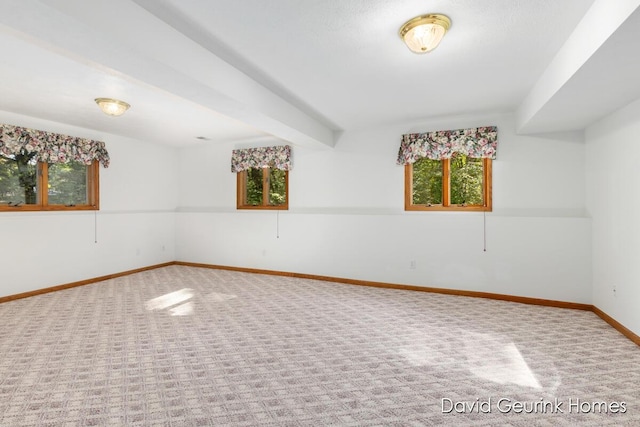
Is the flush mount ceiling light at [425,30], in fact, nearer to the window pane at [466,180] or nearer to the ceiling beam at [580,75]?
the ceiling beam at [580,75]

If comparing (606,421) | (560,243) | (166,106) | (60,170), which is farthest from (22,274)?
(560,243)

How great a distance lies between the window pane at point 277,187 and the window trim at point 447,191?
2092 millimetres

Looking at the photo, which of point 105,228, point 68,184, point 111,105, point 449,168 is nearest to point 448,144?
point 449,168

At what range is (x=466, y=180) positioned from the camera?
455 centimetres

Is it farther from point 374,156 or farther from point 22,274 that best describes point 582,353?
point 22,274

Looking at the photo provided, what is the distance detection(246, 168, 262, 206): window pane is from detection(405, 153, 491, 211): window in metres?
Result: 2.64

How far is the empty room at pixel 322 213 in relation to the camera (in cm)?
203

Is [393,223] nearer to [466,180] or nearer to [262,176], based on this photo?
[466,180]

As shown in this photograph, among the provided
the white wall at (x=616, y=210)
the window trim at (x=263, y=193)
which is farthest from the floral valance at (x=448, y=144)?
the window trim at (x=263, y=193)

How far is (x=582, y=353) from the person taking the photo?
2703mm

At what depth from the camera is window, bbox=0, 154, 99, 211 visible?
4.30 meters

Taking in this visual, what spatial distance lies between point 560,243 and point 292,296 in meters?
3.28

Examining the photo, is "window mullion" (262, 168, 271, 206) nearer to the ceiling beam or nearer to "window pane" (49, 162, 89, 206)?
"window pane" (49, 162, 89, 206)

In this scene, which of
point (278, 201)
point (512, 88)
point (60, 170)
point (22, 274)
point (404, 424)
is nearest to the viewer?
point (404, 424)
